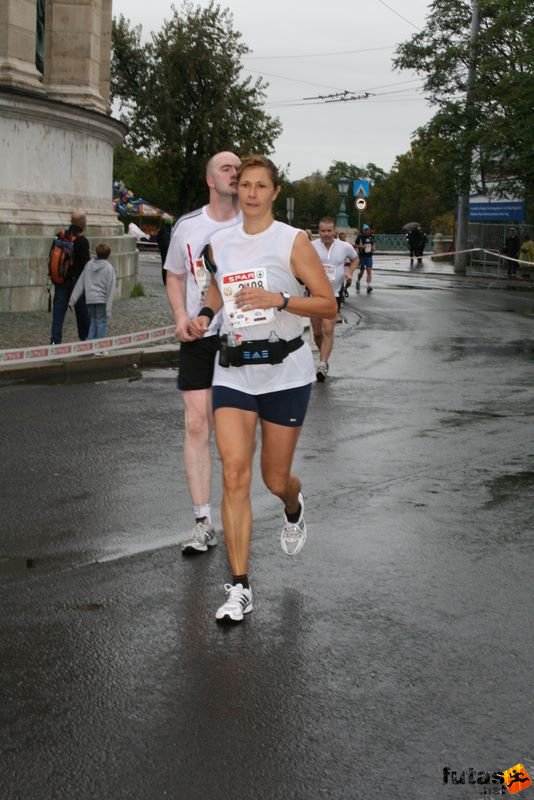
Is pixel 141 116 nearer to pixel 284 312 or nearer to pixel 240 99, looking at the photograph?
pixel 240 99

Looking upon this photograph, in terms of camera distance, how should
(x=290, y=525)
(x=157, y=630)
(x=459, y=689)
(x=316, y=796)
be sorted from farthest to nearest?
(x=290, y=525), (x=157, y=630), (x=459, y=689), (x=316, y=796)

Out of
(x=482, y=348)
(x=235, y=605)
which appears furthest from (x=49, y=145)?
(x=235, y=605)

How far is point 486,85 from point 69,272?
34.2 meters

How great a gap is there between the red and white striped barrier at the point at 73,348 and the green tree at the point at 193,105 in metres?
40.6

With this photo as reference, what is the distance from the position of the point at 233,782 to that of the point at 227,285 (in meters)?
2.44

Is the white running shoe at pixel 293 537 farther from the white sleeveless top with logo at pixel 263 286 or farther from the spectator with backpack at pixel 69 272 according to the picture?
the spectator with backpack at pixel 69 272

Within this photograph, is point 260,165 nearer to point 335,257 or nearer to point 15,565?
point 15,565

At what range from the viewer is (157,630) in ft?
17.4

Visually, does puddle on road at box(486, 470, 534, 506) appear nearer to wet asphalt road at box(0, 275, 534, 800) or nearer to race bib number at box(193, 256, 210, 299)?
wet asphalt road at box(0, 275, 534, 800)

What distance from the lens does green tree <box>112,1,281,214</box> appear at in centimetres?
5566

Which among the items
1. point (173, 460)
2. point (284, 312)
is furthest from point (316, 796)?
point (173, 460)

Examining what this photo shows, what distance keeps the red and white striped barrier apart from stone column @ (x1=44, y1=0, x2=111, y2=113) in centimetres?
924

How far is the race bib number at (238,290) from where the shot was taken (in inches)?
219

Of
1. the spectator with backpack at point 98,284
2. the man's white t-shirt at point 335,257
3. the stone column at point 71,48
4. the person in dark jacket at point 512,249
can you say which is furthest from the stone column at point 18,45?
the person in dark jacket at point 512,249
